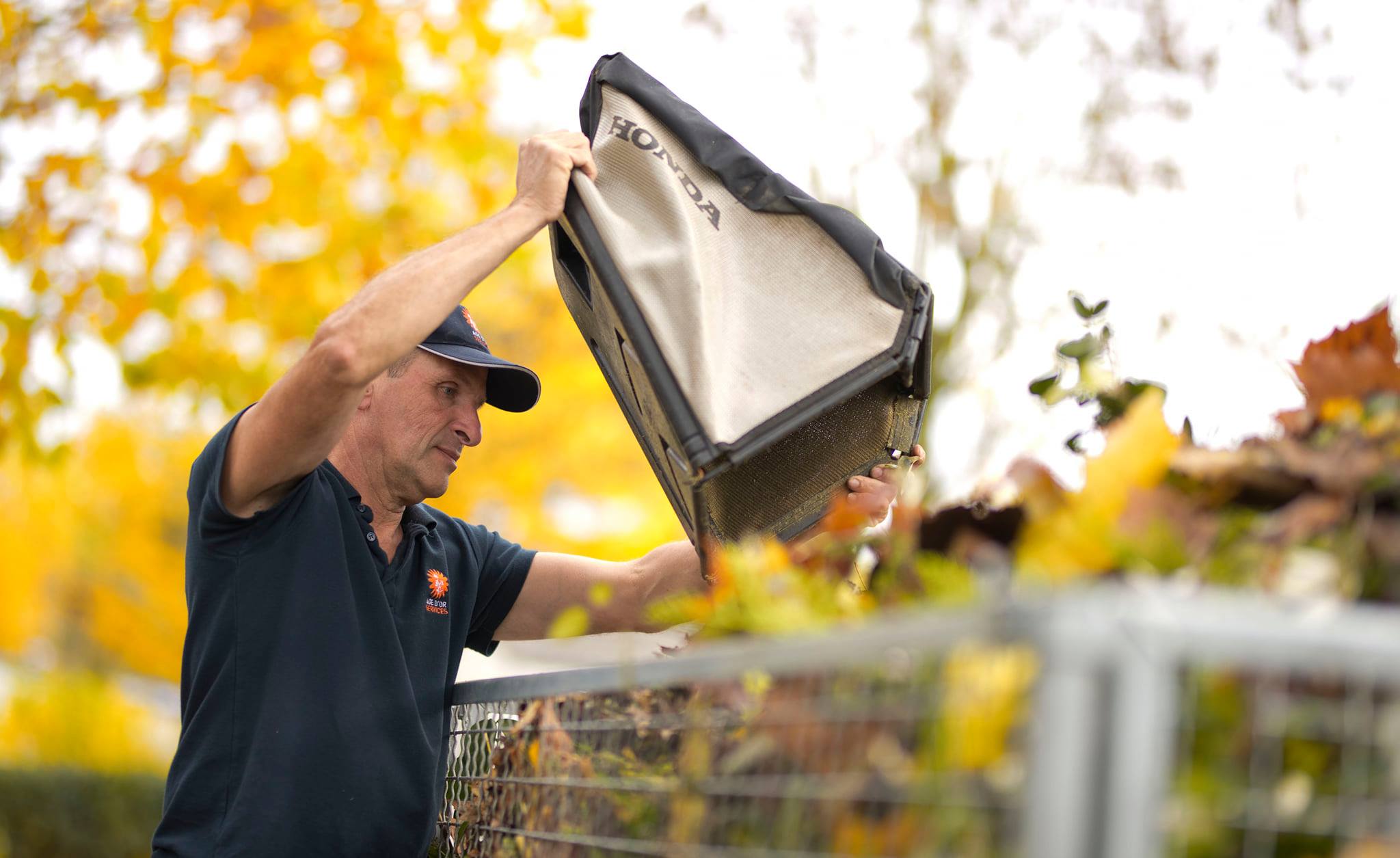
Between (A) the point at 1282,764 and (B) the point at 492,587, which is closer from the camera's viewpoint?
(A) the point at 1282,764

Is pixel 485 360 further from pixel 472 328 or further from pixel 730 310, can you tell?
pixel 730 310

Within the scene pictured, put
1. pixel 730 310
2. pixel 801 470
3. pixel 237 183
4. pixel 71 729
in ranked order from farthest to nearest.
→ pixel 71 729, pixel 237 183, pixel 801 470, pixel 730 310

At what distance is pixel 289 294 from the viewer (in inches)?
195

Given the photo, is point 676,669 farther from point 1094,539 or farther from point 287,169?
point 287,169

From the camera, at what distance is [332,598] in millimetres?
2541

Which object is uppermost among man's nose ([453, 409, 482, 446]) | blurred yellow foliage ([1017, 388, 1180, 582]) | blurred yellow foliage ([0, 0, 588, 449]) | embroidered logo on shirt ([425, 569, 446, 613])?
blurred yellow foliage ([0, 0, 588, 449])

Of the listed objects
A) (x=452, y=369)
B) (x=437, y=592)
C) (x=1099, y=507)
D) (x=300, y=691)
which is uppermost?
(x=452, y=369)

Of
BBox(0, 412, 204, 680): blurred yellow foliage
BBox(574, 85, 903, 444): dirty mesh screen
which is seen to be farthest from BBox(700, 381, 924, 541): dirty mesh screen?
BBox(0, 412, 204, 680): blurred yellow foliage

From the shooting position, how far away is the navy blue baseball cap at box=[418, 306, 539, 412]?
2.95 meters

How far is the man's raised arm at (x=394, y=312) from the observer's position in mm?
Result: 2207

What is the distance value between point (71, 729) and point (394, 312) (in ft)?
33.1

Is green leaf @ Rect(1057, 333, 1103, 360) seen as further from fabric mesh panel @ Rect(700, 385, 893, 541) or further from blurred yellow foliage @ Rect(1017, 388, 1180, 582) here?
Answer: fabric mesh panel @ Rect(700, 385, 893, 541)

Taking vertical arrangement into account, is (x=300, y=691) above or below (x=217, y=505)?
below

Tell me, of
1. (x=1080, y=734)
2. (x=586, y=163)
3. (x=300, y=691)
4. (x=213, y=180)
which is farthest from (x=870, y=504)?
(x=213, y=180)
